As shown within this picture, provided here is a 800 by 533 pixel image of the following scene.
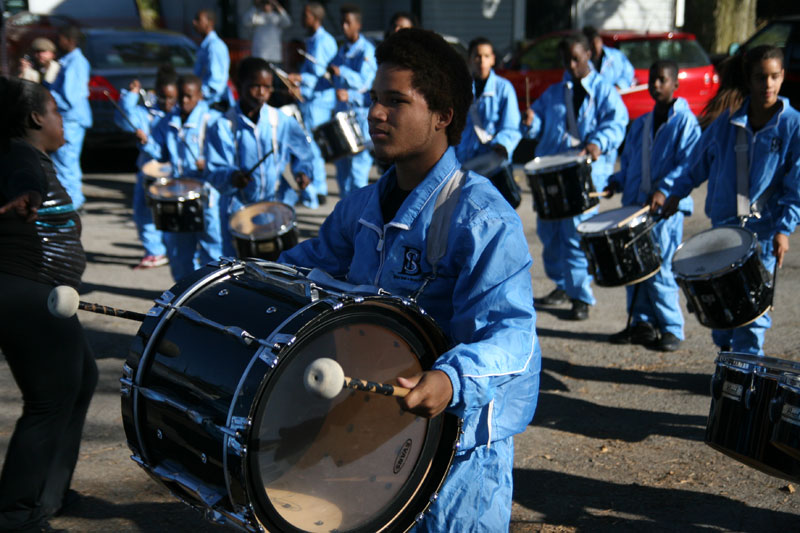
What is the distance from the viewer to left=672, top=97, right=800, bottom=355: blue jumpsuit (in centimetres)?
480

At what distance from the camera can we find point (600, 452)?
15.0 ft

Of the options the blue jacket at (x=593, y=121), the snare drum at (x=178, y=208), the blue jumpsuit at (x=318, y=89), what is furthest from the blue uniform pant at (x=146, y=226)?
the blue jacket at (x=593, y=121)

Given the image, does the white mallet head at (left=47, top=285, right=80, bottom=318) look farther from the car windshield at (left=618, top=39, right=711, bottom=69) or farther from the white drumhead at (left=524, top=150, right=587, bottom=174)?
the car windshield at (left=618, top=39, right=711, bottom=69)

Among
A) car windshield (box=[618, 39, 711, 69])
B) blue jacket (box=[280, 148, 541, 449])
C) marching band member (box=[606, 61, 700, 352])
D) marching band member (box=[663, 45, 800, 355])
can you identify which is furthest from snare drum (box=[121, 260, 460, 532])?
car windshield (box=[618, 39, 711, 69])

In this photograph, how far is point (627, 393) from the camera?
533cm

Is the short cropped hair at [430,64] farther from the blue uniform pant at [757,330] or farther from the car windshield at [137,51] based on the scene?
the car windshield at [137,51]

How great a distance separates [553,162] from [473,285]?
4313mm

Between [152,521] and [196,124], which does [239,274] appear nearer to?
[152,521]

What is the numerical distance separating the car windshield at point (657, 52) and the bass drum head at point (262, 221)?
8.63 metres

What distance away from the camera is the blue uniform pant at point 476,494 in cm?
241

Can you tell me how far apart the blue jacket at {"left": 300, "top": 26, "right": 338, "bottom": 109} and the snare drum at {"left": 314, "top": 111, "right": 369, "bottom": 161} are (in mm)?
1730

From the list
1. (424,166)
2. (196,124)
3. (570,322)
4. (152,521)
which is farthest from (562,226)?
(424,166)

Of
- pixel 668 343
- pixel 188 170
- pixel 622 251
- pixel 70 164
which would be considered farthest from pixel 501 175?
pixel 70 164

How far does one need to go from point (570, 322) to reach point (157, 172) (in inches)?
140
